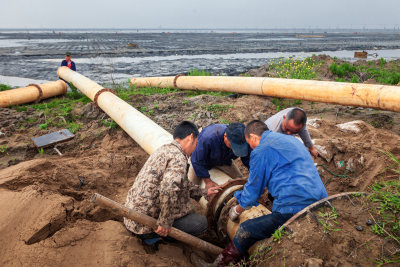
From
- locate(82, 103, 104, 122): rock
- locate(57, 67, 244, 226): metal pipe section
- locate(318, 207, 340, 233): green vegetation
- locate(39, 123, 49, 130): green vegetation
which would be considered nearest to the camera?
locate(318, 207, 340, 233): green vegetation

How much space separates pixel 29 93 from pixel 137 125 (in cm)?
566

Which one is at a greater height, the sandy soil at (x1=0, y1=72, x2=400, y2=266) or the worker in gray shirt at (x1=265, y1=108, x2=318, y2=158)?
the worker in gray shirt at (x1=265, y1=108, x2=318, y2=158)

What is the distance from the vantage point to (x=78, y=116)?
7805mm

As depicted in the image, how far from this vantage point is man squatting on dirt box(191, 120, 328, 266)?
266 cm

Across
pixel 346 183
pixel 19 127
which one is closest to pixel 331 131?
pixel 346 183

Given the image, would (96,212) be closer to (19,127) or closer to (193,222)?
(193,222)

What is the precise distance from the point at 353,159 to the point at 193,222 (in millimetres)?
3357

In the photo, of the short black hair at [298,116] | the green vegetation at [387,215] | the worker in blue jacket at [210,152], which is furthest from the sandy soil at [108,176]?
the short black hair at [298,116]

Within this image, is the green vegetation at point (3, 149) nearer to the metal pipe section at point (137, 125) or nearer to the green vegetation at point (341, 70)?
the metal pipe section at point (137, 125)

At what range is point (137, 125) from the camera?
18.2 feet

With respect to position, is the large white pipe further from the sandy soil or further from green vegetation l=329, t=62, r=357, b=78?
green vegetation l=329, t=62, r=357, b=78

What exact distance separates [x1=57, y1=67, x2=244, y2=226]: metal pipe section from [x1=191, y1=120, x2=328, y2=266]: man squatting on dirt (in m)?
0.87

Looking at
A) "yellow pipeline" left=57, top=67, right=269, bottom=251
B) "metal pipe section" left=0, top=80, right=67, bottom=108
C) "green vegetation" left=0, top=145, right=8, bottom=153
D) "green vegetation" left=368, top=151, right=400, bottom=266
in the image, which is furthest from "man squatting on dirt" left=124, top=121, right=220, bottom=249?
"metal pipe section" left=0, top=80, right=67, bottom=108

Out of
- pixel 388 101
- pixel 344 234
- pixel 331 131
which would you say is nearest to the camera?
pixel 344 234
